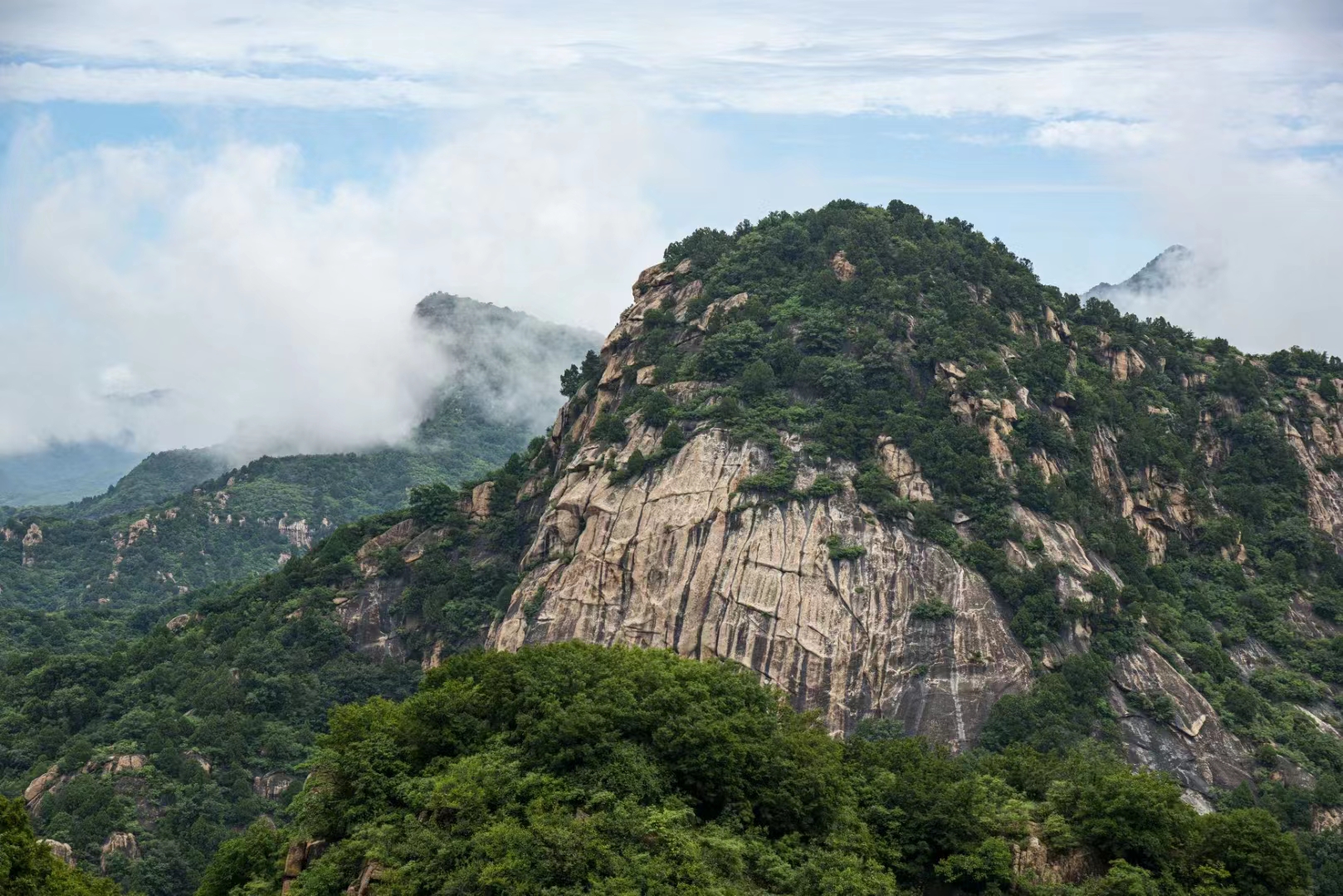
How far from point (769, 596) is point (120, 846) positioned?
3788 cm

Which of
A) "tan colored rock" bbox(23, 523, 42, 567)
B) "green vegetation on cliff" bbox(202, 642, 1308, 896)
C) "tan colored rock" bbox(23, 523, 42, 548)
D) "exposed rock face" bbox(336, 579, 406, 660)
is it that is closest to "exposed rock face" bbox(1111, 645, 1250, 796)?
"green vegetation on cliff" bbox(202, 642, 1308, 896)

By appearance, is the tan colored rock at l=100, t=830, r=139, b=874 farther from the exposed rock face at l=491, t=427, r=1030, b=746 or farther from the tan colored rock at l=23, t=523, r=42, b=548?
the tan colored rock at l=23, t=523, r=42, b=548

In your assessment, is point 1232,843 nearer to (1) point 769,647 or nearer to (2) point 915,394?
(1) point 769,647

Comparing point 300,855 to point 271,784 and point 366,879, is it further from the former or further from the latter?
point 271,784

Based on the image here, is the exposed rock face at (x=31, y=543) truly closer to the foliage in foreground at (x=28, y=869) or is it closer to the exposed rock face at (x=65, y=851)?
the exposed rock face at (x=65, y=851)

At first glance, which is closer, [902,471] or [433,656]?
[902,471]

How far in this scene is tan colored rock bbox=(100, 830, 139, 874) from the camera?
73.7 meters

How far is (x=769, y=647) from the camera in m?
81.9

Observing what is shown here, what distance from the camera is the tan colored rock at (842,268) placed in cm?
10812

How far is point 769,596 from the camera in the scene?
83.9 meters

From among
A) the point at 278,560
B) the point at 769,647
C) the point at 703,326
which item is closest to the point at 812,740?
the point at 769,647

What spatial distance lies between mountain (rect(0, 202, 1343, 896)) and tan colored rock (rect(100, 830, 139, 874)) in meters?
0.99

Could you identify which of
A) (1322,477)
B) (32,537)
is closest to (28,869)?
(1322,477)

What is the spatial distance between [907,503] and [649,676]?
1612 inches
